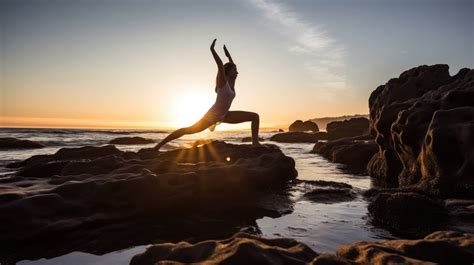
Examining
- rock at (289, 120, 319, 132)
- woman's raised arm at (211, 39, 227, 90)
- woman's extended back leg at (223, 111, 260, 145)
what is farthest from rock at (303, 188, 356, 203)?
rock at (289, 120, 319, 132)

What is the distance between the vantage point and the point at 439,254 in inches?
107

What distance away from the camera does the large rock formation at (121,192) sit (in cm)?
421

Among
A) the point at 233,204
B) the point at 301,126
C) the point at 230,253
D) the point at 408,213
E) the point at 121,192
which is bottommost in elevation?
the point at 233,204

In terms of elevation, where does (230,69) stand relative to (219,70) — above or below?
above

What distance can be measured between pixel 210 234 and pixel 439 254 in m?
2.54

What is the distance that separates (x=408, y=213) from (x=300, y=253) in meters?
2.94

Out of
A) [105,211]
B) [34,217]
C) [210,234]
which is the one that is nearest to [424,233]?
[210,234]

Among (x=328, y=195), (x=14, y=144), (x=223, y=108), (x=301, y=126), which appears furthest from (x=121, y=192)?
(x=301, y=126)

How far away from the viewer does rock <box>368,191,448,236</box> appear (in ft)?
14.8

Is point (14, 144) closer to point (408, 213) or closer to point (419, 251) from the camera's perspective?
point (408, 213)

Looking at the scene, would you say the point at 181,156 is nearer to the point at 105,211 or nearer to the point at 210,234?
the point at 105,211

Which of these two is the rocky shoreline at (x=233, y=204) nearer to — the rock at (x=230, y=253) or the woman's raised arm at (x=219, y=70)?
the rock at (x=230, y=253)

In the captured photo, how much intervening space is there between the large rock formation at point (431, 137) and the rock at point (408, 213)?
1660mm

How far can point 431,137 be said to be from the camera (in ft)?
22.0
